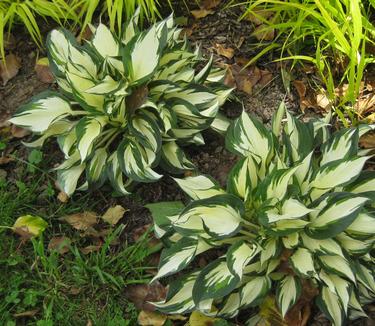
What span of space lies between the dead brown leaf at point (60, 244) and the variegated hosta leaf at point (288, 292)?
0.84 metres

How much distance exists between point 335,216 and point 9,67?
1.70 m

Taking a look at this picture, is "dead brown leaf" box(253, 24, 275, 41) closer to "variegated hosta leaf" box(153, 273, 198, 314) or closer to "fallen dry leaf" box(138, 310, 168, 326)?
"variegated hosta leaf" box(153, 273, 198, 314)

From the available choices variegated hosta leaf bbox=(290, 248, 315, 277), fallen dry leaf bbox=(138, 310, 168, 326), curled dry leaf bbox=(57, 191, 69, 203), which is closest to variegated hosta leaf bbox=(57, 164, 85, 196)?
curled dry leaf bbox=(57, 191, 69, 203)

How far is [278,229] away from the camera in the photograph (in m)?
1.90

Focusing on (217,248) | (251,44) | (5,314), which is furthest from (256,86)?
(5,314)

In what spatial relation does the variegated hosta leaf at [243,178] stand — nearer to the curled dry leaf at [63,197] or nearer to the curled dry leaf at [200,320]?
the curled dry leaf at [200,320]

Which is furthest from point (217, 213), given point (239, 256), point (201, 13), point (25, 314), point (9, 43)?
point (9, 43)

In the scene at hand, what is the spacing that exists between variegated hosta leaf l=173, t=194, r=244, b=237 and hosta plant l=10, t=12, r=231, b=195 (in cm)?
30

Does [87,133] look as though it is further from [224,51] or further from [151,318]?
[224,51]

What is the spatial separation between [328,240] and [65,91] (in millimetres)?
1157

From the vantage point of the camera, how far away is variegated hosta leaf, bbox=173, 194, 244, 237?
192 cm

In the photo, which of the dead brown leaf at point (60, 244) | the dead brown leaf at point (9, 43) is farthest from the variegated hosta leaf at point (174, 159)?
the dead brown leaf at point (9, 43)

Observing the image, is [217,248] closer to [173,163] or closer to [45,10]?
[173,163]

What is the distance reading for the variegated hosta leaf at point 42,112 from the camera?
7.55 ft
